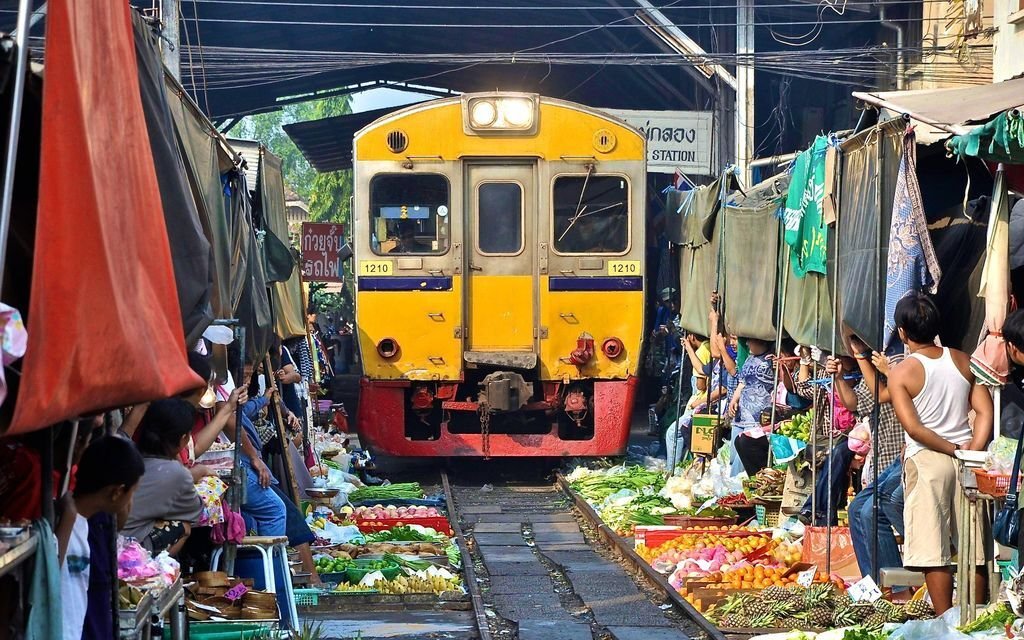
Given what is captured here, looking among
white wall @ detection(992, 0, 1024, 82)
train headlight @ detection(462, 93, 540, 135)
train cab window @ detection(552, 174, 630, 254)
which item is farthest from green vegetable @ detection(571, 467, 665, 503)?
white wall @ detection(992, 0, 1024, 82)

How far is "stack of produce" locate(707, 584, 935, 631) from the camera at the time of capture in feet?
22.0

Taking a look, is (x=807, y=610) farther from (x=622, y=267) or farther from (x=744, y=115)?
(x=744, y=115)

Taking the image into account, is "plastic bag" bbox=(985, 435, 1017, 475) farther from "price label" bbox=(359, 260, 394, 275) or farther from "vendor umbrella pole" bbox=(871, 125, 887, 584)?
"price label" bbox=(359, 260, 394, 275)

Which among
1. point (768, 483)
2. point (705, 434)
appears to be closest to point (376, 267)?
point (705, 434)

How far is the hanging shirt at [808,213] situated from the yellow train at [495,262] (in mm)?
3676

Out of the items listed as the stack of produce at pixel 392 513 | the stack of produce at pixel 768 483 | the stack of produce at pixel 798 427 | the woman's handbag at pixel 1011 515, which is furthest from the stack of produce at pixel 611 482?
the woman's handbag at pixel 1011 515

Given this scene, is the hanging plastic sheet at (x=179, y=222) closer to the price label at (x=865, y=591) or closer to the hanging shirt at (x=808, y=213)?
the price label at (x=865, y=591)

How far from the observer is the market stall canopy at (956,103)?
5.57m

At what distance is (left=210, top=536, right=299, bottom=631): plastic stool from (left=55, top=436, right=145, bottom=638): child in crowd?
245 cm

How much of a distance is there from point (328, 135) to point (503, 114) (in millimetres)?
9030

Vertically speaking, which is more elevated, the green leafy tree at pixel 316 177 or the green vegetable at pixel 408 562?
the green leafy tree at pixel 316 177

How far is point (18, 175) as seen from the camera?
143 inches

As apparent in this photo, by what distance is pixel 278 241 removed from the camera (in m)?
10.2

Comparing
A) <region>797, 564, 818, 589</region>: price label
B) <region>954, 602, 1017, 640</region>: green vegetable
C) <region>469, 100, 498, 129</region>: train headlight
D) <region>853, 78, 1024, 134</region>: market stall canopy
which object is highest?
<region>469, 100, 498, 129</region>: train headlight
